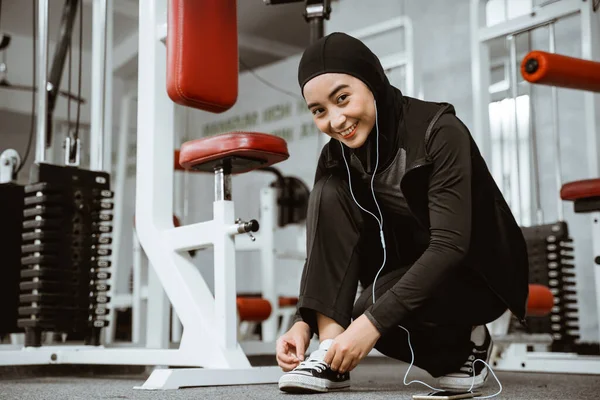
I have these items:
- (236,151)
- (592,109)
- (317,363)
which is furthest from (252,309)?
(317,363)

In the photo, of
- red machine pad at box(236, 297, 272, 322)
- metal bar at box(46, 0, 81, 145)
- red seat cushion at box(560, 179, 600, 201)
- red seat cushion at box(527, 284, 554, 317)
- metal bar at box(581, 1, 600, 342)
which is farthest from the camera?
red machine pad at box(236, 297, 272, 322)

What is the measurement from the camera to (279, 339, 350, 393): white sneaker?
1.35 metres

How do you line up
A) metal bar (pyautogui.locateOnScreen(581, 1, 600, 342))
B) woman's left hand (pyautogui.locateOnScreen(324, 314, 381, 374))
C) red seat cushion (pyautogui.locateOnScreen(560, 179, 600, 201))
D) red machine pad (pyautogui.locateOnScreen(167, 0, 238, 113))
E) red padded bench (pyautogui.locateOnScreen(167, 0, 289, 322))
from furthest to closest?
1. metal bar (pyautogui.locateOnScreen(581, 1, 600, 342))
2. red seat cushion (pyautogui.locateOnScreen(560, 179, 600, 201))
3. red machine pad (pyautogui.locateOnScreen(167, 0, 238, 113))
4. red padded bench (pyautogui.locateOnScreen(167, 0, 289, 322))
5. woman's left hand (pyautogui.locateOnScreen(324, 314, 381, 374))

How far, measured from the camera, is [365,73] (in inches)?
53.0

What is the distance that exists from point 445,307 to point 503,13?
85.1 inches

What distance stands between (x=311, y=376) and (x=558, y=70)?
3.15 ft

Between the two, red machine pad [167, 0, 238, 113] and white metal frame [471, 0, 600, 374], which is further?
white metal frame [471, 0, 600, 374]

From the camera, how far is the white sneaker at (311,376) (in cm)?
135

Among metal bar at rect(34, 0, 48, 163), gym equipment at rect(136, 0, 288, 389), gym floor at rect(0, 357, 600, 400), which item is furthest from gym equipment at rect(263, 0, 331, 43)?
gym floor at rect(0, 357, 600, 400)

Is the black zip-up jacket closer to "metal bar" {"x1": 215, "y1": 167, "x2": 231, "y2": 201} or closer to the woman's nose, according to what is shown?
the woman's nose

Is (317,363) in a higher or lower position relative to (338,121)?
lower

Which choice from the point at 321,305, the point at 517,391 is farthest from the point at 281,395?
the point at 517,391

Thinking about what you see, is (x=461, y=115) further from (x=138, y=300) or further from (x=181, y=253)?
(x=181, y=253)

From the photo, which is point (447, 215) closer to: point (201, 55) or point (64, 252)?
point (201, 55)
